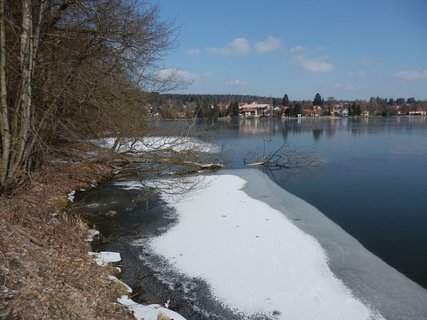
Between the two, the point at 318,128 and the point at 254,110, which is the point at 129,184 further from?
the point at 254,110

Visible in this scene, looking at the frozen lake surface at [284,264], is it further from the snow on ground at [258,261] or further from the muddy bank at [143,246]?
the muddy bank at [143,246]

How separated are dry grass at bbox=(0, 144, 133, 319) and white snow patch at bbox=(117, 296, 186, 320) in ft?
0.68

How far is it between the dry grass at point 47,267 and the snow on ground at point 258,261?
→ 1.81 metres

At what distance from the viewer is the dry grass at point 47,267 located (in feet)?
14.9

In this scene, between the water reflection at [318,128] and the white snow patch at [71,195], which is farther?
the water reflection at [318,128]

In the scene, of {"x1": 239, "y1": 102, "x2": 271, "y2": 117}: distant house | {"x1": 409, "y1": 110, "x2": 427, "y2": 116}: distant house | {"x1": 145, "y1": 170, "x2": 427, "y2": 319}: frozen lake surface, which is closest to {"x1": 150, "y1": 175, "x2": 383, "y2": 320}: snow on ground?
{"x1": 145, "y1": 170, "x2": 427, "y2": 319}: frozen lake surface

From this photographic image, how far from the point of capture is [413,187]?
1548 centimetres

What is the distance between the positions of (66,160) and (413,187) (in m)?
13.2

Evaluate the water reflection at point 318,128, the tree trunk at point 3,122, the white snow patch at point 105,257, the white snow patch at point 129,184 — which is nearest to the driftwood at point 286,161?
→ the white snow patch at point 129,184

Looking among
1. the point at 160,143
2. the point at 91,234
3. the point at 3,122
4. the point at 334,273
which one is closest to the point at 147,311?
the point at 334,273

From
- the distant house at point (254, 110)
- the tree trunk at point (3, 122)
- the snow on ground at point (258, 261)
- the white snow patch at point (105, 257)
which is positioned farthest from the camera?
the distant house at point (254, 110)

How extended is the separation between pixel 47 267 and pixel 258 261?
13.1 ft

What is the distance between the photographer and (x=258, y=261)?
26.3 ft

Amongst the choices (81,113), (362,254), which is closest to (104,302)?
(362,254)
